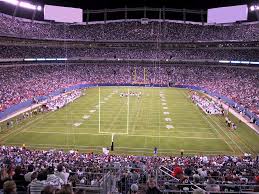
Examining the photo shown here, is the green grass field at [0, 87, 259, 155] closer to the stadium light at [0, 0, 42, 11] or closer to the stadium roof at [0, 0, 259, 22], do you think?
the stadium light at [0, 0, 42, 11]

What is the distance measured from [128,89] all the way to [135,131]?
3003 centimetres

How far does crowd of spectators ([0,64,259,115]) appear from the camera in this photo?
45.5 meters

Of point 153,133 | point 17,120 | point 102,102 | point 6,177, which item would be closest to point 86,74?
point 102,102

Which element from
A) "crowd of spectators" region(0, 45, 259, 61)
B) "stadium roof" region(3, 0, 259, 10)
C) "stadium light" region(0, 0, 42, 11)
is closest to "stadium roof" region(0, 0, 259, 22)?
"stadium roof" region(3, 0, 259, 10)

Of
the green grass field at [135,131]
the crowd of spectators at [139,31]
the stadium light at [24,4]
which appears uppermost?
the stadium light at [24,4]

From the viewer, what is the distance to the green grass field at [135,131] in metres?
26.5

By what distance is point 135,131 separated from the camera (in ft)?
101

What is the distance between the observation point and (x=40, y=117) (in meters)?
36.3

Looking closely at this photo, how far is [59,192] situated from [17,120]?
3029 cm

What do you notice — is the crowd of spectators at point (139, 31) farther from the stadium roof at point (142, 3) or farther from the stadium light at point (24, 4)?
the stadium roof at point (142, 3)

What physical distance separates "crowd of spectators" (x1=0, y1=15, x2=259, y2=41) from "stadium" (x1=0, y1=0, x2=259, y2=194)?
325 millimetres

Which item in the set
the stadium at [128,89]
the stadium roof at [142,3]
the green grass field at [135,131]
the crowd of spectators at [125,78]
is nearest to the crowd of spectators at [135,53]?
the stadium at [128,89]

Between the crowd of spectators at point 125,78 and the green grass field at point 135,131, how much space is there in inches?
226

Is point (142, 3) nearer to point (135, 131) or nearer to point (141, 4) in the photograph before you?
point (141, 4)
